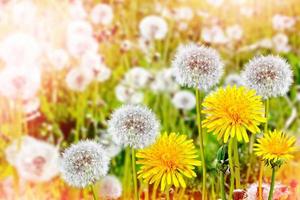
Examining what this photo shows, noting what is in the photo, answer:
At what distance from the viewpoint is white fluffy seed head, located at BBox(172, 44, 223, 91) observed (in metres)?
1.38

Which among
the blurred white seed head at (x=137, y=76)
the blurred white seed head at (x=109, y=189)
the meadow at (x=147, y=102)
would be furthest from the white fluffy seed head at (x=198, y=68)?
the blurred white seed head at (x=137, y=76)

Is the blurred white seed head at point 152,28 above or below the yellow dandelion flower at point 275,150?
above

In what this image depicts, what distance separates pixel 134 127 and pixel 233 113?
0.20 metres

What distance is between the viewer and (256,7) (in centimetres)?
329

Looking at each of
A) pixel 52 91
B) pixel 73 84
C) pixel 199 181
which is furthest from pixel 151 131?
pixel 52 91

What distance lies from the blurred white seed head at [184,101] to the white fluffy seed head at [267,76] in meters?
1.08

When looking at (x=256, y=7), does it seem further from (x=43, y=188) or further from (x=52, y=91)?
(x=43, y=188)

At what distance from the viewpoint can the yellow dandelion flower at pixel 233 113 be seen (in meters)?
1.20

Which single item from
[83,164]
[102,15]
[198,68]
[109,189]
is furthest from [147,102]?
[83,164]

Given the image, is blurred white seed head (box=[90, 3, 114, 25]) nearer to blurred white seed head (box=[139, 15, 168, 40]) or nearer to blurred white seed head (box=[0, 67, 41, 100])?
blurred white seed head (box=[139, 15, 168, 40])

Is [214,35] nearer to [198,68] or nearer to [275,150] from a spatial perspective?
[198,68]

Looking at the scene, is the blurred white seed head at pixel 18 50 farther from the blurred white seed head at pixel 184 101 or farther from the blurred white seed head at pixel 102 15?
the blurred white seed head at pixel 184 101

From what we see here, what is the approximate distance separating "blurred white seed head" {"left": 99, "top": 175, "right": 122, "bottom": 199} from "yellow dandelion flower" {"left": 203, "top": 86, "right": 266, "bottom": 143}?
1.41ft

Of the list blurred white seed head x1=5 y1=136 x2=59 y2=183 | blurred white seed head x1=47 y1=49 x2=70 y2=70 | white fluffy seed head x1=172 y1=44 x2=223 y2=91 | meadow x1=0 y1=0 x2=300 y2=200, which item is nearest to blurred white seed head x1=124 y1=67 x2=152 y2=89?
meadow x1=0 y1=0 x2=300 y2=200
